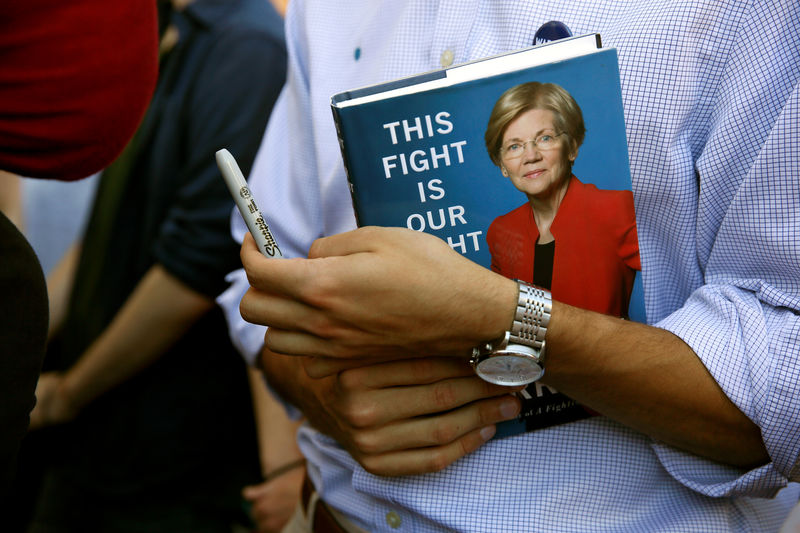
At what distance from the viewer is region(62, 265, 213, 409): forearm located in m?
1.84

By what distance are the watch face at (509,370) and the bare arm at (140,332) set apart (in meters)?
1.15

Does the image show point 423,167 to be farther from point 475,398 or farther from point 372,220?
point 475,398

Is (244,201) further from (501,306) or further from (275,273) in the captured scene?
(501,306)

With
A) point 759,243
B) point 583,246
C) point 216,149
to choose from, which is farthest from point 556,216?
point 216,149

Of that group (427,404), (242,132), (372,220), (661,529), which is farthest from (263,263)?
(242,132)

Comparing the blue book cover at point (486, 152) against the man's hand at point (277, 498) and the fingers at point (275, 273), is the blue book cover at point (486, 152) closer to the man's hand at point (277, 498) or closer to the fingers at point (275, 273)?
the fingers at point (275, 273)

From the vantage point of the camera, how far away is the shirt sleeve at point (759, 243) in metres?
0.89

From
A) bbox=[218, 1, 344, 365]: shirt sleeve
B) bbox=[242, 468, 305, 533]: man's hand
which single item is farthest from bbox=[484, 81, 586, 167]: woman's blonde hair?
bbox=[242, 468, 305, 533]: man's hand

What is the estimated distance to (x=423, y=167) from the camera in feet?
2.91

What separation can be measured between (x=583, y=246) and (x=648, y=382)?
21 cm

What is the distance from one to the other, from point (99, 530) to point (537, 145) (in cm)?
174

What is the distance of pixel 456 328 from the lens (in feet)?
2.86

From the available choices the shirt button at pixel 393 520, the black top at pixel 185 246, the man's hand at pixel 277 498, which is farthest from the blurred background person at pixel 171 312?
the shirt button at pixel 393 520

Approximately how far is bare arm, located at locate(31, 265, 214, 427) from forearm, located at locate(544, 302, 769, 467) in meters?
1.20
